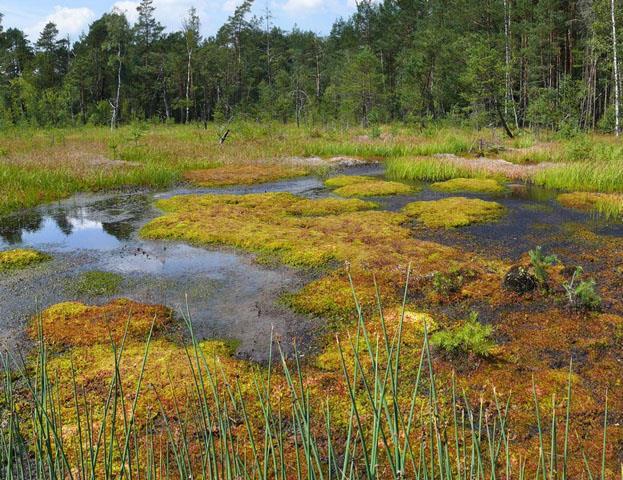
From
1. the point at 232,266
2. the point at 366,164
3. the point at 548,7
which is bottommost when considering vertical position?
the point at 232,266

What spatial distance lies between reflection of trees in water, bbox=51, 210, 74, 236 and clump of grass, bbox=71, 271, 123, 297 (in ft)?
10.3

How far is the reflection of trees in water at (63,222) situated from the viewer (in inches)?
409

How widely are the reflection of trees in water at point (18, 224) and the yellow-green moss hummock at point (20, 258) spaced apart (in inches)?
49.5

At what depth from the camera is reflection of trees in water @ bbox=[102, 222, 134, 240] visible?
389 inches

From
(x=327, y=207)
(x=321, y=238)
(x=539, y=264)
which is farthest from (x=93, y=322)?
(x=327, y=207)

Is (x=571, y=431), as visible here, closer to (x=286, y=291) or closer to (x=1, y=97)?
(x=286, y=291)

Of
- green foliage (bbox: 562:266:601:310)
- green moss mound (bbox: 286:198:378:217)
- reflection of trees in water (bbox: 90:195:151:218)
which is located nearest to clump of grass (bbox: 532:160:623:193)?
green moss mound (bbox: 286:198:378:217)

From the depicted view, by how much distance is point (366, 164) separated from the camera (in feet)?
66.8

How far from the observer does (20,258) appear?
26.8ft

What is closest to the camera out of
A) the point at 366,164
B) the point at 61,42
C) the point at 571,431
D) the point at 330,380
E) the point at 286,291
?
the point at 571,431

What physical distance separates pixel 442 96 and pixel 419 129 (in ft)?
27.1

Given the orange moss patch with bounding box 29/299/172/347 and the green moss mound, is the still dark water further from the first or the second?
the green moss mound

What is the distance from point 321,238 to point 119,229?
4.42 meters

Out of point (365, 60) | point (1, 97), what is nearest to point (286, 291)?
point (365, 60)
